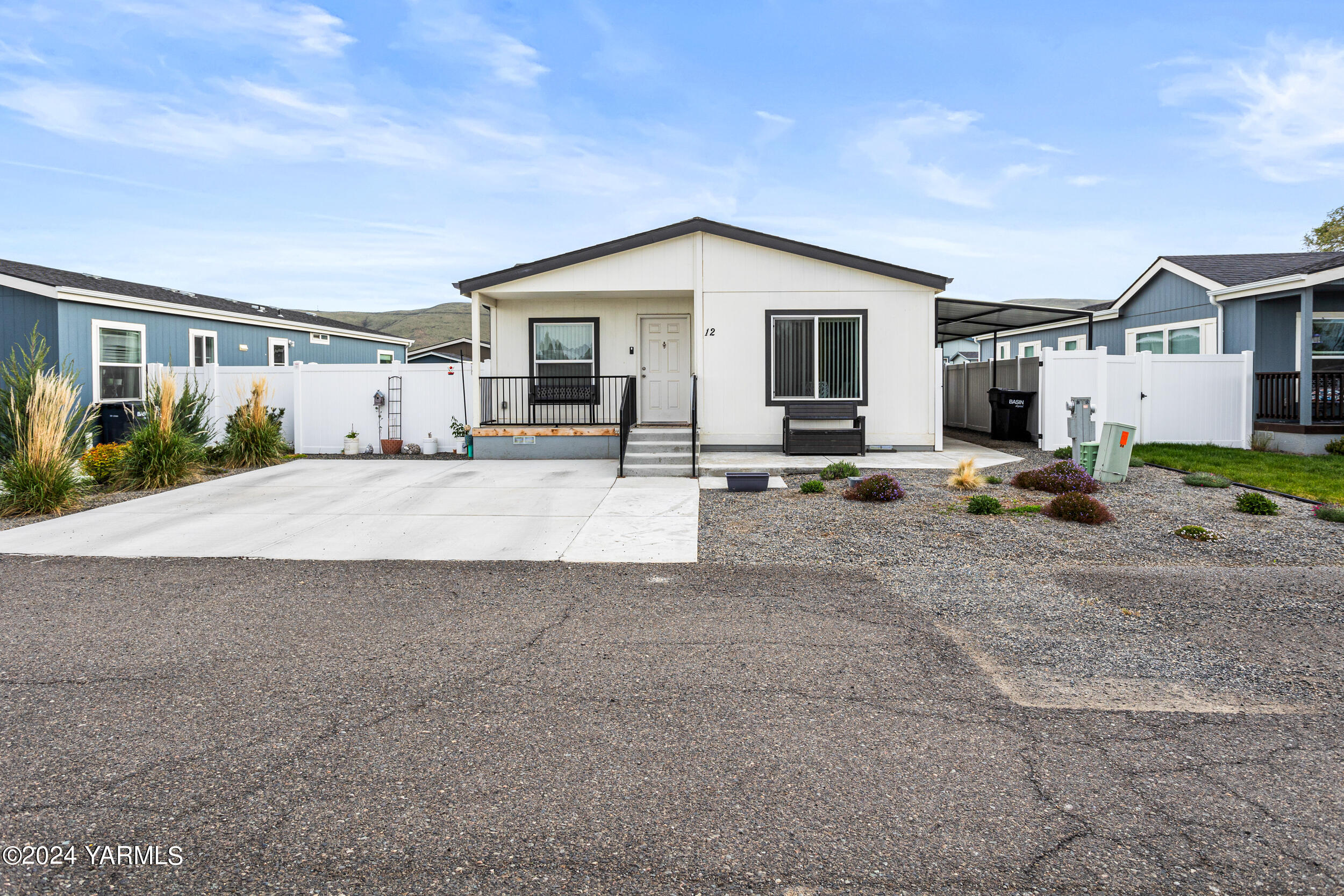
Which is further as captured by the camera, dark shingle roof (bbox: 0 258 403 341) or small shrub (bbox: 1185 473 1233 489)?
dark shingle roof (bbox: 0 258 403 341)

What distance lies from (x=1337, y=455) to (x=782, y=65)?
12.0 metres

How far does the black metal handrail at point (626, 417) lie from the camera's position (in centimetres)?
1115

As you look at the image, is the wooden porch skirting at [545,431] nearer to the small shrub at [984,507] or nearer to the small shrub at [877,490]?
the small shrub at [877,490]

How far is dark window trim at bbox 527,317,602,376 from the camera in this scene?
14195 mm

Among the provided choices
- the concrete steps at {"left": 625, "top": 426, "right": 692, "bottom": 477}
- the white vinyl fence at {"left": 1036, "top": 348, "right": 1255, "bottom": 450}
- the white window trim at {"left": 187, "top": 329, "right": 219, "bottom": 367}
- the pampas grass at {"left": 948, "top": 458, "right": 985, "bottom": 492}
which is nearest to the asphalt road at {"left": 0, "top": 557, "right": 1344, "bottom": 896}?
the pampas grass at {"left": 948, "top": 458, "right": 985, "bottom": 492}

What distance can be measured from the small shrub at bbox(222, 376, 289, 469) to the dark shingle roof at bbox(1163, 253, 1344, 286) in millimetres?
17351

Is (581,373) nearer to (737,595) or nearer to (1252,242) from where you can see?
(737,595)

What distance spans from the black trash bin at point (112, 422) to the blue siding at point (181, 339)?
541mm

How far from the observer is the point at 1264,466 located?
35.9ft

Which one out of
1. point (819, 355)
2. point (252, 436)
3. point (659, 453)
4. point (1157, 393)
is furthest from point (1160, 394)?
point (252, 436)

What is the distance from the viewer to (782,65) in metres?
15.8

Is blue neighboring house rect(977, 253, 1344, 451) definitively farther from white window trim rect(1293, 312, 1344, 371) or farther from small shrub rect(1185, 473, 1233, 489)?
small shrub rect(1185, 473, 1233, 489)

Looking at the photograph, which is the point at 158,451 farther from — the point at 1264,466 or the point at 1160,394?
the point at 1160,394

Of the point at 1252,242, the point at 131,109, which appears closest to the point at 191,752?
the point at 131,109
